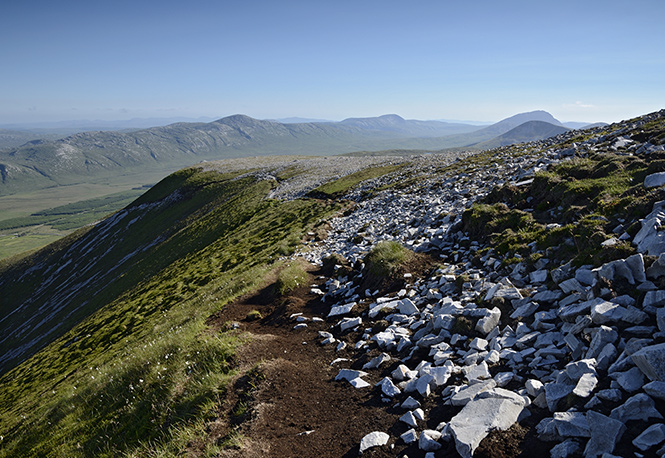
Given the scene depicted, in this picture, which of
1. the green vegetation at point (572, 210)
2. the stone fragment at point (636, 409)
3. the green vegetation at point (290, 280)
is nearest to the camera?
the stone fragment at point (636, 409)

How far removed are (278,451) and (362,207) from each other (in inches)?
1084

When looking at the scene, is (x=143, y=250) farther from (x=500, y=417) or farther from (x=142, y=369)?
(x=500, y=417)

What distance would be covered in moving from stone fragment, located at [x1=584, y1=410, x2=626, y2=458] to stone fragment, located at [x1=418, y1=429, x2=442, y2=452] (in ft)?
7.02

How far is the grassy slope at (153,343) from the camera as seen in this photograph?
927 cm

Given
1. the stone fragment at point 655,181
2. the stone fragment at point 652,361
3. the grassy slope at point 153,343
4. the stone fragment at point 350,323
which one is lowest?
the grassy slope at point 153,343

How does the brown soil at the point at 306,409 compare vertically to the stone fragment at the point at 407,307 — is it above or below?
below

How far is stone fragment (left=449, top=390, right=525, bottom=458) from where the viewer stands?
17.4 ft

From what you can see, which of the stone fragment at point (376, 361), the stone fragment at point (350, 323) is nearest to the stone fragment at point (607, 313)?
the stone fragment at point (376, 361)

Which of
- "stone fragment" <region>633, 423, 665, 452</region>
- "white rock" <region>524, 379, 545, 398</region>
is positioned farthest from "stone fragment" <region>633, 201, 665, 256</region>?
"stone fragment" <region>633, 423, 665, 452</region>

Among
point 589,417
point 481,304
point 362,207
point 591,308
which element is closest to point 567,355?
point 591,308

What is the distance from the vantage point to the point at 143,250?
60312mm

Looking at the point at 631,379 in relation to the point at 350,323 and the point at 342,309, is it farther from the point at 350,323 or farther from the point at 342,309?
the point at 342,309

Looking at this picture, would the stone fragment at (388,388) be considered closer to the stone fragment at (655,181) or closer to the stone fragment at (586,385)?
the stone fragment at (586,385)

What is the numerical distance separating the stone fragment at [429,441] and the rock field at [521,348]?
0.7 inches
